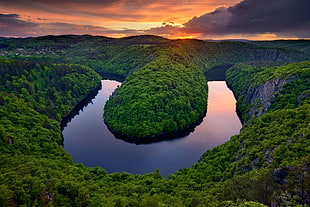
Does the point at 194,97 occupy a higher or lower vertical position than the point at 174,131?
higher

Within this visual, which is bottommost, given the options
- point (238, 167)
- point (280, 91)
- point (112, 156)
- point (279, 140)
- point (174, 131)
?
point (112, 156)

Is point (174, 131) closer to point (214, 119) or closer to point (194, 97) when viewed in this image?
point (214, 119)

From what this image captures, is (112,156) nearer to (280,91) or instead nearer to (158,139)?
(158,139)

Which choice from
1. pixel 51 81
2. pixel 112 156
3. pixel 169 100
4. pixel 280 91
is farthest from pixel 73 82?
pixel 280 91

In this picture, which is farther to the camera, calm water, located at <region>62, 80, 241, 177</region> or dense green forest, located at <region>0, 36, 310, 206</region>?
calm water, located at <region>62, 80, 241, 177</region>

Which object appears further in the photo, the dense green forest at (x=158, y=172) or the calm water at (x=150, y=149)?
the calm water at (x=150, y=149)

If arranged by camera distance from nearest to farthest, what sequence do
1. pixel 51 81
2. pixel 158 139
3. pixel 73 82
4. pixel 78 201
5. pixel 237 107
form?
1. pixel 78 201
2. pixel 158 139
3. pixel 237 107
4. pixel 51 81
5. pixel 73 82

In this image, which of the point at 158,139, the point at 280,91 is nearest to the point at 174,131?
the point at 158,139

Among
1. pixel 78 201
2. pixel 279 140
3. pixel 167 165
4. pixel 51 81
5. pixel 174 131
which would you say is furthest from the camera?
pixel 51 81

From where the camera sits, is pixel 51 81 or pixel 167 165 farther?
pixel 51 81
